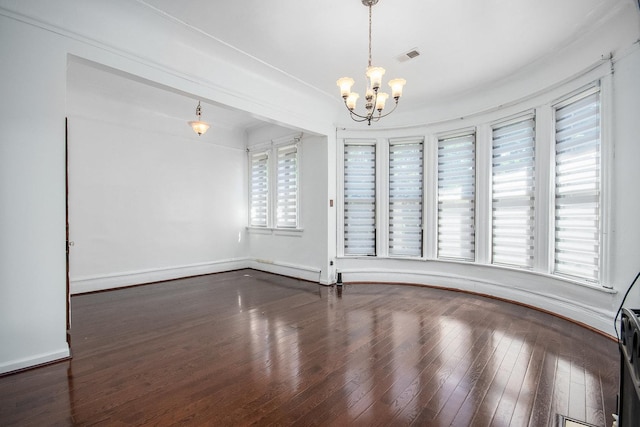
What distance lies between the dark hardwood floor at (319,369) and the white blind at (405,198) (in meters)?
1.51

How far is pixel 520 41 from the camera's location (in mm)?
3314

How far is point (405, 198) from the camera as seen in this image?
5402 mm

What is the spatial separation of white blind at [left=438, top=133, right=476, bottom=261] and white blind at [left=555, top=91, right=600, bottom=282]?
118 centimetres

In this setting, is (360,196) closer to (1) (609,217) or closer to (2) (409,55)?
(2) (409,55)

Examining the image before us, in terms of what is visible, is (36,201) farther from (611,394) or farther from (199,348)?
(611,394)

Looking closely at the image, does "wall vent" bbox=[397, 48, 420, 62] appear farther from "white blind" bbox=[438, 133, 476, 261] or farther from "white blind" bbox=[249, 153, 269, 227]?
"white blind" bbox=[249, 153, 269, 227]

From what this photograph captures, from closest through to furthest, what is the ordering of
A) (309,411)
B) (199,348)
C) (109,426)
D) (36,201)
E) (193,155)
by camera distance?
(109,426), (309,411), (36,201), (199,348), (193,155)

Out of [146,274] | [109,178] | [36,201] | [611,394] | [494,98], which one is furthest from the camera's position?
[146,274]

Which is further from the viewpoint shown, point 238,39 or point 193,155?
point 193,155

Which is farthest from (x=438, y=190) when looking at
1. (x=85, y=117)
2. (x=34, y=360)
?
(x=85, y=117)

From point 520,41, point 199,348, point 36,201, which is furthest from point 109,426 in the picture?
point 520,41

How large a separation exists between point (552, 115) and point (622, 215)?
1.52 metres

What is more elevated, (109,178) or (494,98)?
(494,98)

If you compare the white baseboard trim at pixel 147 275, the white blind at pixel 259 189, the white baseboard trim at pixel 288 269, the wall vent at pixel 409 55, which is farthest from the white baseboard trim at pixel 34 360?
the wall vent at pixel 409 55
